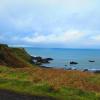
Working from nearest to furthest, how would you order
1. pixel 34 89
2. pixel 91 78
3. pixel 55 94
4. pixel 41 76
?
pixel 55 94
pixel 34 89
pixel 91 78
pixel 41 76

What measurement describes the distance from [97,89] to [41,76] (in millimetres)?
7540

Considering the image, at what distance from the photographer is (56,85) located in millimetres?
29047

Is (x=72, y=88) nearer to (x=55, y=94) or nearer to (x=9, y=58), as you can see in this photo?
(x=55, y=94)

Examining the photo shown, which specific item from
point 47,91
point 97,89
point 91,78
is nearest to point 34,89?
point 47,91

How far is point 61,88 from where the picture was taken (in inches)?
1087

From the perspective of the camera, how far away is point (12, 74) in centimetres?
3709

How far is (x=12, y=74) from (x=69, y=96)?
1285 cm

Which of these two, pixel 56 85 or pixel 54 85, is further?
pixel 56 85

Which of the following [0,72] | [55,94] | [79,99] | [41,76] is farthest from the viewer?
[0,72]

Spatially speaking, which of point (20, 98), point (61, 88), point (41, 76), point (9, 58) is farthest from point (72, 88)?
point (9, 58)

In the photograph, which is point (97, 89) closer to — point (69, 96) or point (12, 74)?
point (69, 96)

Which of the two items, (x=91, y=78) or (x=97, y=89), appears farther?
(x=91, y=78)

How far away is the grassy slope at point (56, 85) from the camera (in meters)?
26.0

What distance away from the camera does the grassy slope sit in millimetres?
25953
